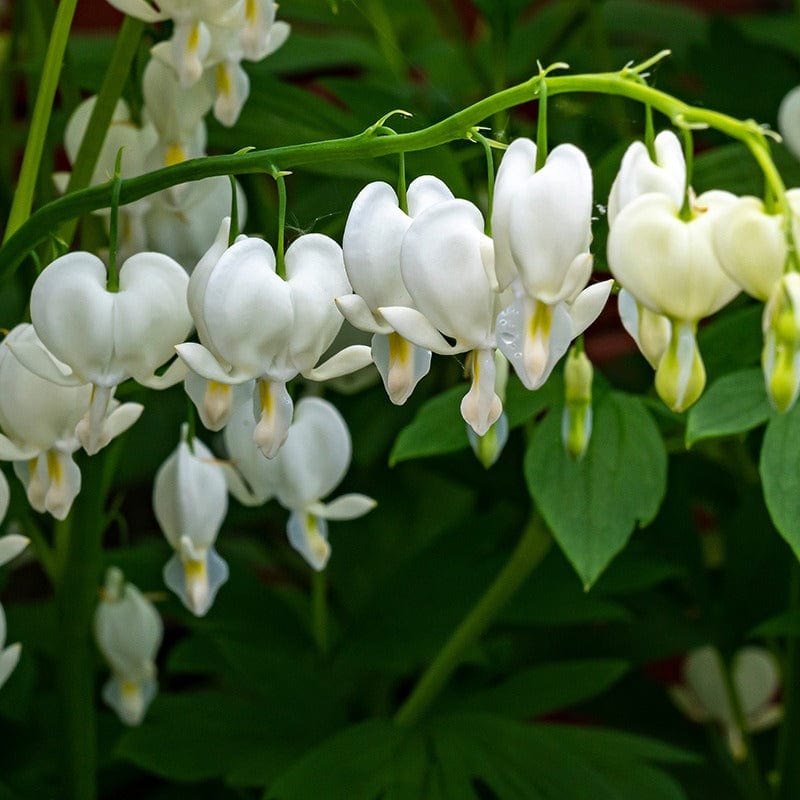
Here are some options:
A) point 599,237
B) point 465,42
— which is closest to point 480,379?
point 599,237

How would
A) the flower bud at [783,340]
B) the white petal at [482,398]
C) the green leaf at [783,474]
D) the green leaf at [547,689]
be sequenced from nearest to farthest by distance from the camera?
the flower bud at [783,340] → the white petal at [482,398] → the green leaf at [783,474] → the green leaf at [547,689]

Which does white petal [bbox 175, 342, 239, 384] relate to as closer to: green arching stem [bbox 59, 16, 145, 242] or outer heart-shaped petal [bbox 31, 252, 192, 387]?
outer heart-shaped petal [bbox 31, 252, 192, 387]

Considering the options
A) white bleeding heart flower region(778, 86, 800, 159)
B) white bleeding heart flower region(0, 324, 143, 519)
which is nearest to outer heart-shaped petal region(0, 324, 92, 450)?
white bleeding heart flower region(0, 324, 143, 519)

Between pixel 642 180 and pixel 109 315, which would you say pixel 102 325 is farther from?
pixel 642 180

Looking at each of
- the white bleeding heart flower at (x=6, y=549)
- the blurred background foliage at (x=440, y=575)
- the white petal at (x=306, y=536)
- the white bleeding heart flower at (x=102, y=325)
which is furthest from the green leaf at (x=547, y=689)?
the white bleeding heart flower at (x=102, y=325)

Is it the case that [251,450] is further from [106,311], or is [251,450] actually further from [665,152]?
[665,152]

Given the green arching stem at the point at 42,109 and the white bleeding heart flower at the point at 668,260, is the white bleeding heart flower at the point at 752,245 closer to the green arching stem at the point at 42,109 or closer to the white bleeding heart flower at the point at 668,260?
the white bleeding heart flower at the point at 668,260

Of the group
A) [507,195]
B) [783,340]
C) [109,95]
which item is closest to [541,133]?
[507,195]
